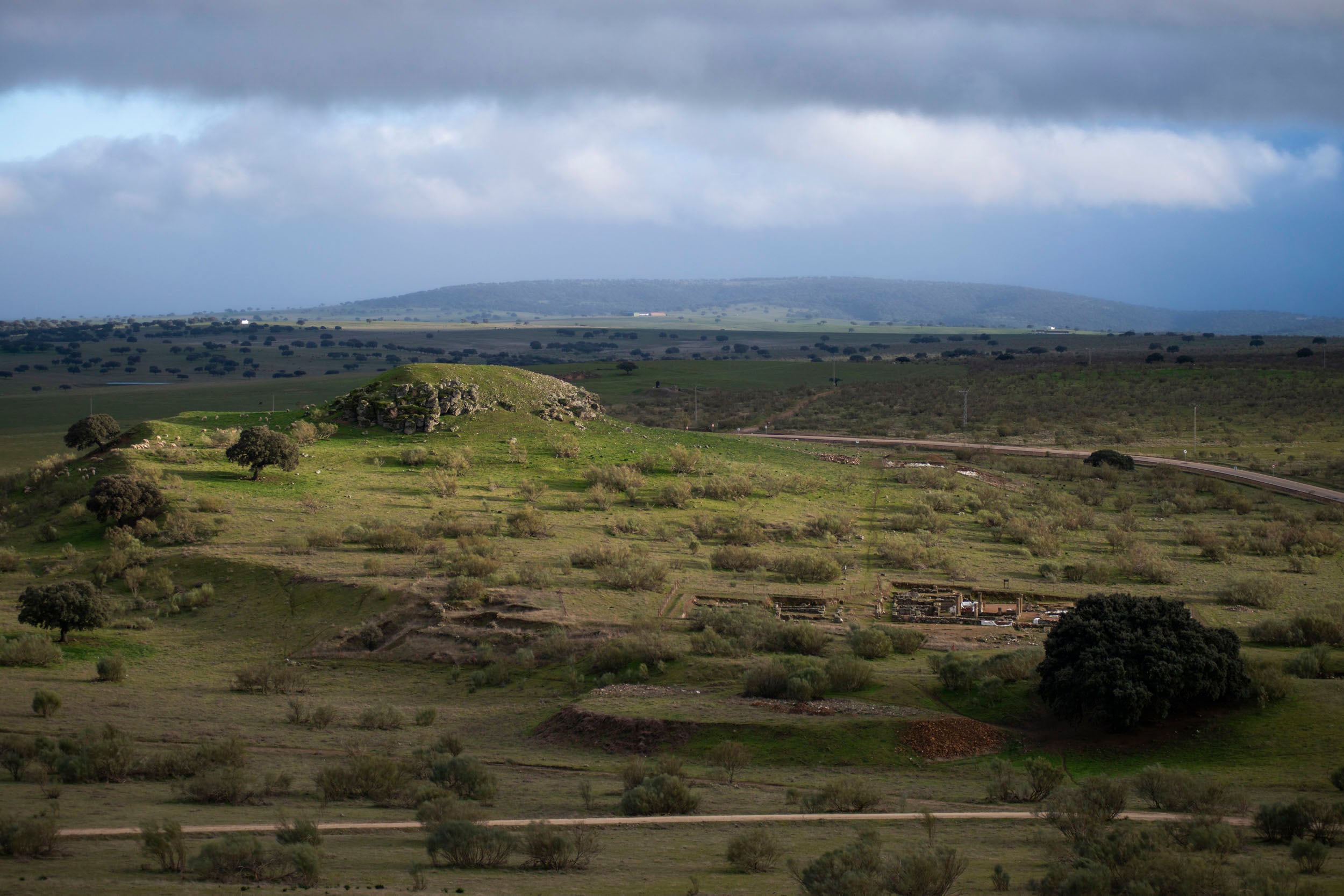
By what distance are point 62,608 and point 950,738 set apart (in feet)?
56.2

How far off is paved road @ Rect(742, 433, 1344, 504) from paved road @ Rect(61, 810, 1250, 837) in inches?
1390

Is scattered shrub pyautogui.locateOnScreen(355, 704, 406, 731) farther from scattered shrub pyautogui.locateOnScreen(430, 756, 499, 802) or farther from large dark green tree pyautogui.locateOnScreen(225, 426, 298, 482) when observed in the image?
large dark green tree pyautogui.locateOnScreen(225, 426, 298, 482)

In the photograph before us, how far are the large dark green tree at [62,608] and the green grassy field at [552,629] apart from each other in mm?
464

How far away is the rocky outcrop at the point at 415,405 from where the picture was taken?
40.1m

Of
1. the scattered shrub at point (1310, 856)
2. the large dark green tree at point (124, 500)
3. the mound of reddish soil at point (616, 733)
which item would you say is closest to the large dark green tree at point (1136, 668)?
the scattered shrub at point (1310, 856)

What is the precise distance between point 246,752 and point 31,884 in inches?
238

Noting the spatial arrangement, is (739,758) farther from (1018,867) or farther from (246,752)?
(246,752)

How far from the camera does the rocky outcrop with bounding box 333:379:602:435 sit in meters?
40.1

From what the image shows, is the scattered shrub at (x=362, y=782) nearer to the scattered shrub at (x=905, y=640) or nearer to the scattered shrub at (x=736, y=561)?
the scattered shrub at (x=905, y=640)

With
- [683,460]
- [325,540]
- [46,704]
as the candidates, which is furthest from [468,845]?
[683,460]

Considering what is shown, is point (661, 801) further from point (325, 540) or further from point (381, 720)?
point (325, 540)

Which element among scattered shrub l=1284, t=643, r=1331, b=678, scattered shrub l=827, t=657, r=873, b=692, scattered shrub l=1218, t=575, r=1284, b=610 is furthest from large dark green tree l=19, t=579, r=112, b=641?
scattered shrub l=1218, t=575, r=1284, b=610

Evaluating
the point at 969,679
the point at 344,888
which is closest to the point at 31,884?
the point at 344,888

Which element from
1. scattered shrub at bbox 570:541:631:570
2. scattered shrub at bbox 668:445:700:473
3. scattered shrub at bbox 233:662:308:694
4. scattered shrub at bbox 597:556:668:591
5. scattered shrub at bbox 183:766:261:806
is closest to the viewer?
scattered shrub at bbox 183:766:261:806
